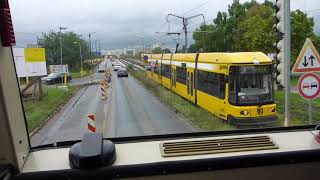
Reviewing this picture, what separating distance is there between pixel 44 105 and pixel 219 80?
6753 mm

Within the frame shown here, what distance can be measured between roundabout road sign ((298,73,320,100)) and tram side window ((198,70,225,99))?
3.86 metres

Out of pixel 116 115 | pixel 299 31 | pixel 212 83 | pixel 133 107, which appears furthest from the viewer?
pixel 212 83

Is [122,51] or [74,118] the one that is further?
[74,118]

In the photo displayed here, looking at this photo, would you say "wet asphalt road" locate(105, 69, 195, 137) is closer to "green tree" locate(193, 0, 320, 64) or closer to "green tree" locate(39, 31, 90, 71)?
"green tree" locate(193, 0, 320, 64)

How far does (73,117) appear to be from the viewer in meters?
3.86

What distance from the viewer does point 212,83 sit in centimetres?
912

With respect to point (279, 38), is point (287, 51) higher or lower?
lower

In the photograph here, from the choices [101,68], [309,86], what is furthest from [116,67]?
[309,86]

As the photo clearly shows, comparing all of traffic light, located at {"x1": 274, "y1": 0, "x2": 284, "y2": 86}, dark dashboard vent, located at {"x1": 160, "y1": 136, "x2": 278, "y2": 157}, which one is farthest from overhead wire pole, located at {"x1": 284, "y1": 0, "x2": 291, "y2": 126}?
dark dashboard vent, located at {"x1": 160, "y1": 136, "x2": 278, "y2": 157}

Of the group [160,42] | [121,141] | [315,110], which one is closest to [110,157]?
[121,141]

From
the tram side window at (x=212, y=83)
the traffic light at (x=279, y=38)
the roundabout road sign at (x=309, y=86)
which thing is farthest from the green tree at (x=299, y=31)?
the tram side window at (x=212, y=83)

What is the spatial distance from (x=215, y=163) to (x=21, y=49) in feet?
4.33

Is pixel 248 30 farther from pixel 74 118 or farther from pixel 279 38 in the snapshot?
pixel 74 118

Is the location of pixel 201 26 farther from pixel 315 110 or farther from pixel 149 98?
pixel 149 98
